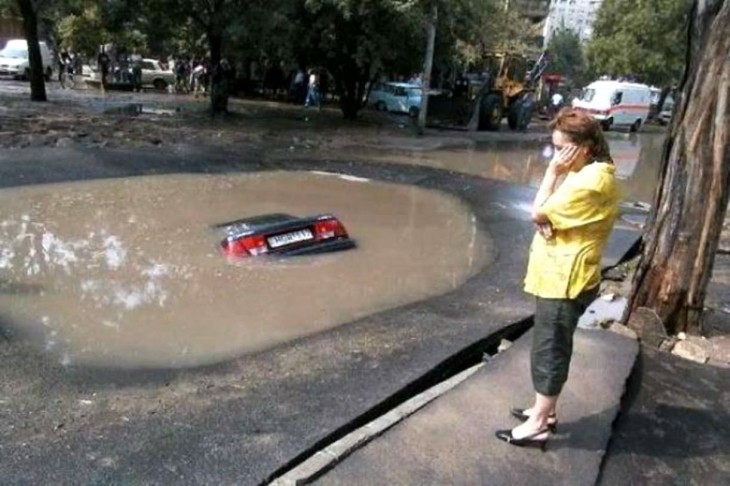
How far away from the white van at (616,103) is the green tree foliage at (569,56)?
29.8 metres

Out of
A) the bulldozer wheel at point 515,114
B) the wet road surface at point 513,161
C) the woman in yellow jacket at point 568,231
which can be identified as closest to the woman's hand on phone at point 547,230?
the woman in yellow jacket at point 568,231

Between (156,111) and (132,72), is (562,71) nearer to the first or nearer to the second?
(132,72)

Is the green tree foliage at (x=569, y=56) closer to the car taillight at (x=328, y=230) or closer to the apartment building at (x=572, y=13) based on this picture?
the apartment building at (x=572, y=13)

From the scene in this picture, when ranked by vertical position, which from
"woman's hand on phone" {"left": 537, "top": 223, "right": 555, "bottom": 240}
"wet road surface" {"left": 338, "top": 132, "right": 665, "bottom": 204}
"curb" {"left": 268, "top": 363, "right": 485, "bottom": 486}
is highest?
"woman's hand on phone" {"left": 537, "top": 223, "right": 555, "bottom": 240}

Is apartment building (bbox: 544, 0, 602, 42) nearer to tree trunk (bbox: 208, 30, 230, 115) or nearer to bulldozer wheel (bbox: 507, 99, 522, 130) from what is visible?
bulldozer wheel (bbox: 507, 99, 522, 130)

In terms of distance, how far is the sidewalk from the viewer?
11.2 feet

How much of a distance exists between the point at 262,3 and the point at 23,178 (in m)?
10.1

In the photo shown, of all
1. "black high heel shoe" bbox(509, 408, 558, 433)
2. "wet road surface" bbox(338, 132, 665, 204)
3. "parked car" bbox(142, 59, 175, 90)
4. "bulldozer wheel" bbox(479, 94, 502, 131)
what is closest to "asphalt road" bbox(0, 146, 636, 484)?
"black high heel shoe" bbox(509, 408, 558, 433)

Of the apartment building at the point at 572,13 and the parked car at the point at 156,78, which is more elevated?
the apartment building at the point at 572,13

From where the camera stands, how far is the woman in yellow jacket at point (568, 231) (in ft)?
11.1

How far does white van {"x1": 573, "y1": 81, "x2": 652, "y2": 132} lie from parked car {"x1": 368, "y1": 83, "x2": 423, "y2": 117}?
8199 mm

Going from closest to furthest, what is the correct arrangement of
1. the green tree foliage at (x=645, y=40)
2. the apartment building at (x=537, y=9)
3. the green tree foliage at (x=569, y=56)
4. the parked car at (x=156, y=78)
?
the parked car at (x=156, y=78), the green tree foliage at (x=645, y=40), the green tree foliage at (x=569, y=56), the apartment building at (x=537, y=9)

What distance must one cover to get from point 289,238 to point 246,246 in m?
0.49

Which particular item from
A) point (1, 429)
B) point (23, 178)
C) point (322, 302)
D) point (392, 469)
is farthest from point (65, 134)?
point (392, 469)
